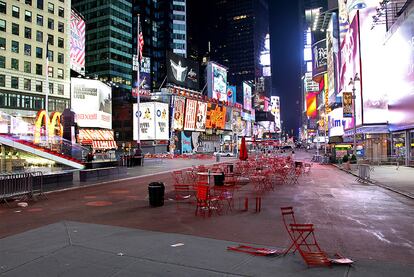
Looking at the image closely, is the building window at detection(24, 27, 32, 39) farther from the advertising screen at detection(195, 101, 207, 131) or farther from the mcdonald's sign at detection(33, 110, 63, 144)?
the advertising screen at detection(195, 101, 207, 131)

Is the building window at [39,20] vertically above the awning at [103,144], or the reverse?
the building window at [39,20]

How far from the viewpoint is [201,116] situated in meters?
94.1

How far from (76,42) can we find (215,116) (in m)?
45.1

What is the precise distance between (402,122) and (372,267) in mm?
34099

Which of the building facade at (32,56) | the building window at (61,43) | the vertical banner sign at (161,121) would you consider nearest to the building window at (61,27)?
the building facade at (32,56)

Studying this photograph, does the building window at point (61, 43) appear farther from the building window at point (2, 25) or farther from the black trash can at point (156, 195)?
the black trash can at point (156, 195)

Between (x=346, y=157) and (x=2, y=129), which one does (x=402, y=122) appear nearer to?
(x=346, y=157)

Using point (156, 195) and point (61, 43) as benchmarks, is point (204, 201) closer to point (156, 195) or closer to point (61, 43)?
point (156, 195)

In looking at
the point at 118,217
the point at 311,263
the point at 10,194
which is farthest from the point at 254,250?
the point at 10,194

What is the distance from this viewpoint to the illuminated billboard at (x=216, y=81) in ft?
364

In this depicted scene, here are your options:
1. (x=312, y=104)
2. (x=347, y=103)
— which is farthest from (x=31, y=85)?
(x=312, y=104)

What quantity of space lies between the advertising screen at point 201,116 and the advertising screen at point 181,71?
5737mm

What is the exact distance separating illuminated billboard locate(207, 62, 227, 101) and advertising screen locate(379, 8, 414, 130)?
236ft

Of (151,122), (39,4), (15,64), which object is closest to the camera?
(15,64)
